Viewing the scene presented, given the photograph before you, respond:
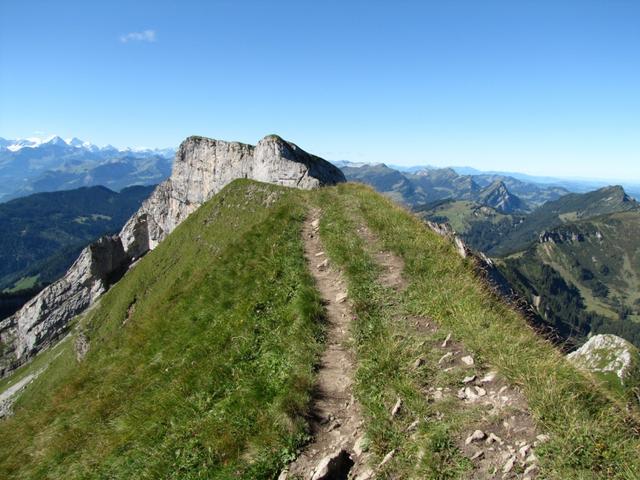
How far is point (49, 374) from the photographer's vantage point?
242ft

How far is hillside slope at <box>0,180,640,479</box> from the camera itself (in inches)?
313

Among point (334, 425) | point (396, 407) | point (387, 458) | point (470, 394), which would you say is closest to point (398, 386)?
point (396, 407)

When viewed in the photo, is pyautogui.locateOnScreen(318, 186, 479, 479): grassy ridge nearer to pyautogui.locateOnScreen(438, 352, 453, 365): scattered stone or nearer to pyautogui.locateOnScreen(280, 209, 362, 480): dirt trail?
pyautogui.locateOnScreen(438, 352, 453, 365): scattered stone

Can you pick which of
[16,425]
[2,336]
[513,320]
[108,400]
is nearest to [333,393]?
[513,320]

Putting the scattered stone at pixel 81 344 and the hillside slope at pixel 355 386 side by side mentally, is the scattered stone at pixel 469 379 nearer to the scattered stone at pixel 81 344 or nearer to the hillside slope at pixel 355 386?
the hillside slope at pixel 355 386

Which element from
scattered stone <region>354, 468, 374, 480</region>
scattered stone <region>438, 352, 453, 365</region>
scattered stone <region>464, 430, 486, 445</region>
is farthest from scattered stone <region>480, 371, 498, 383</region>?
scattered stone <region>354, 468, 374, 480</region>

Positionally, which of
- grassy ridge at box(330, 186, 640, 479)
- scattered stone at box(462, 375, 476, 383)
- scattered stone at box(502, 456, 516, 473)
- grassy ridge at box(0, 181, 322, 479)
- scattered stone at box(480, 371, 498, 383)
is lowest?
grassy ridge at box(0, 181, 322, 479)

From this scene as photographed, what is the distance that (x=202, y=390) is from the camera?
12.1 meters

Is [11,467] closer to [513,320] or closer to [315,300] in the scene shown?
[315,300]

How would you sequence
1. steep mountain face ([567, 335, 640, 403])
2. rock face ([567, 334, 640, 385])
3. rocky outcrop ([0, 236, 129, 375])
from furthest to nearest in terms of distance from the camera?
rocky outcrop ([0, 236, 129, 375]) → rock face ([567, 334, 640, 385]) → steep mountain face ([567, 335, 640, 403])

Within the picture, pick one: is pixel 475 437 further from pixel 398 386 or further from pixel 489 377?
pixel 398 386

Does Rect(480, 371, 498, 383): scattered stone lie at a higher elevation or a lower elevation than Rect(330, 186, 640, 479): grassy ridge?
lower

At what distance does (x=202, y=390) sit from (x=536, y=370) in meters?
9.17

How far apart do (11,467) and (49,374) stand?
73.6 metres
